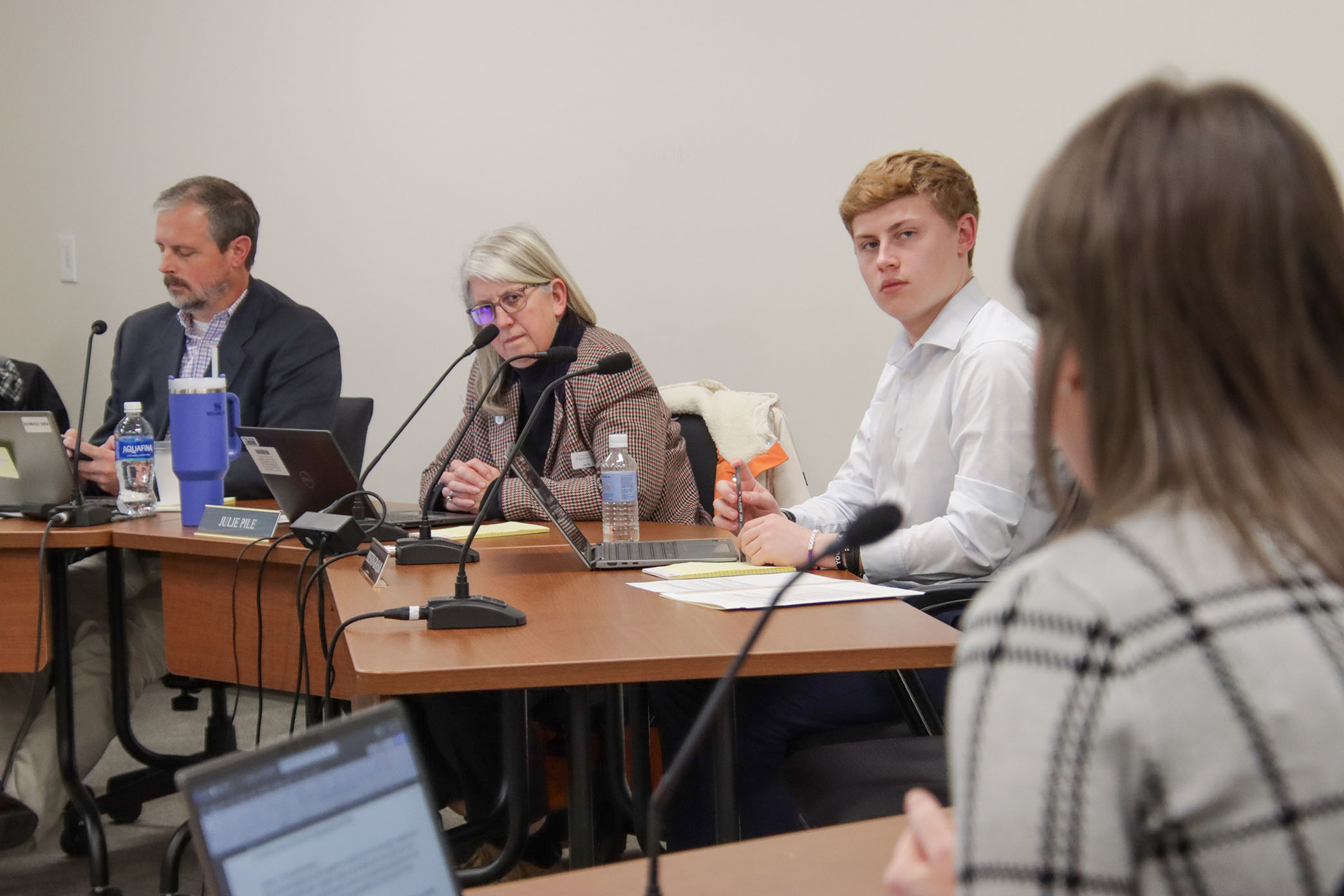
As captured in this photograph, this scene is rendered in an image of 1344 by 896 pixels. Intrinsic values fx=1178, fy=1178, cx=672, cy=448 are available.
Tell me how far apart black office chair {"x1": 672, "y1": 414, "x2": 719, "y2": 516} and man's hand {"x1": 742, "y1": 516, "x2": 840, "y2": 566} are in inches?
39.7

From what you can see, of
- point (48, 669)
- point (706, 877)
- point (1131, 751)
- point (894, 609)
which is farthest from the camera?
point (48, 669)

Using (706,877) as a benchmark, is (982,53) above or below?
above

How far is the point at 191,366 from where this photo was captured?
3.08 metres

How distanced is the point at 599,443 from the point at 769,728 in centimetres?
94

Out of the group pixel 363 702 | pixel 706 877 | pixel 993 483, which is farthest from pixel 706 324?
pixel 706 877

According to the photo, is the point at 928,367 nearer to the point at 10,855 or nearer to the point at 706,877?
the point at 706,877

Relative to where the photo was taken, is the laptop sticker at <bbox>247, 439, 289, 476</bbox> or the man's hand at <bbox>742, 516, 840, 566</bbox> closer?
the man's hand at <bbox>742, 516, 840, 566</bbox>

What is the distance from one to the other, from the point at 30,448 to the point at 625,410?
1.22m

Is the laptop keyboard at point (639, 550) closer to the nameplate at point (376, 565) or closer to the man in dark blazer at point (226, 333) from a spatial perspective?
the nameplate at point (376, 565)

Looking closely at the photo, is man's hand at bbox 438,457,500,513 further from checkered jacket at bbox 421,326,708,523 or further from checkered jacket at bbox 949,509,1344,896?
checkered jacket at bbox 949,509,1344,896

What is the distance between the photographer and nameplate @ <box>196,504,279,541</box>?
2.09m

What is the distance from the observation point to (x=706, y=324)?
3666 mm

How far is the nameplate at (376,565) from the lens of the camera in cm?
173

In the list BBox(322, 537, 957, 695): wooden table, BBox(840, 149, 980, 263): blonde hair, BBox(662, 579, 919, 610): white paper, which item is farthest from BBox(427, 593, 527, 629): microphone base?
BBox(840, 149, 980, 263): blonde hair
